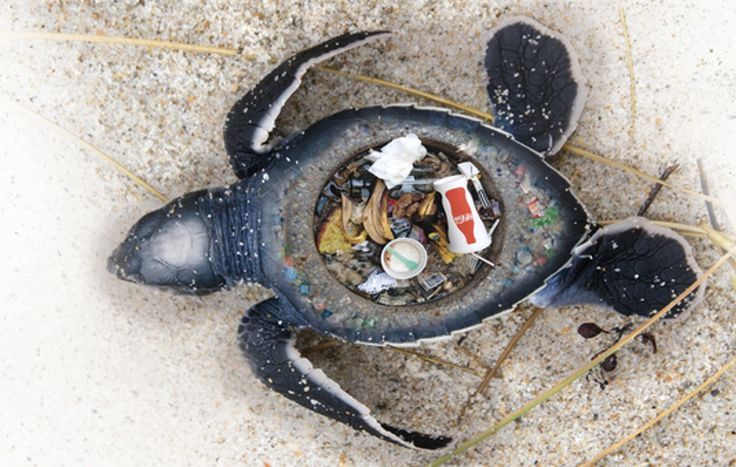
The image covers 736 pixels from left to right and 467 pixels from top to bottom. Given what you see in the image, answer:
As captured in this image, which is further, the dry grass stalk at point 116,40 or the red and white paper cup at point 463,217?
the dry grass stalk at point 116,40

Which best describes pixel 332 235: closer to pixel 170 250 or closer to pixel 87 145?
pixel 170 250

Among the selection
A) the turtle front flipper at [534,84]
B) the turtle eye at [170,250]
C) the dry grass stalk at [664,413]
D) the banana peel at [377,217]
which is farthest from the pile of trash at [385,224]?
the dry grass stalk at [664,413]

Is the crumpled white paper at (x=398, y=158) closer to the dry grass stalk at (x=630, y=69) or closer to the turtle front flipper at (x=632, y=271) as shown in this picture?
the turtle front flipper at (x=632, y=271)

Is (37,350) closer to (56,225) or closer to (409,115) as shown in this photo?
(56,225)

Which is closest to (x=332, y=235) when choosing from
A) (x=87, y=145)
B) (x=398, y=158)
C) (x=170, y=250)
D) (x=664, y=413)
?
(x=398, y=158)

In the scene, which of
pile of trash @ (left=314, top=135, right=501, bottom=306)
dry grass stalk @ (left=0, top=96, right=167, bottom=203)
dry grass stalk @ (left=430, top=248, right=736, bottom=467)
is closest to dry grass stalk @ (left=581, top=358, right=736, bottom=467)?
dry grass stalk @ (left=430, top=248, right=736, bottom=467)

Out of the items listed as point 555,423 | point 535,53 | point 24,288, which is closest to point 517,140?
point 535,53

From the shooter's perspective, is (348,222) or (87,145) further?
(87,145)
